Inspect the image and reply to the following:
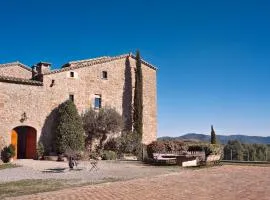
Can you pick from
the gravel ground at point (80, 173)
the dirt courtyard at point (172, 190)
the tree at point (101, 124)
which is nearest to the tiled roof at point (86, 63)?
the tree at point (101, 124)

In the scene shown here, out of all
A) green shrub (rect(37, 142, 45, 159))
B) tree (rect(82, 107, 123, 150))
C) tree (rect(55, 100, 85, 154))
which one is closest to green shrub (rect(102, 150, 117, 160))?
tree (rect(55, 100, 85, 154))

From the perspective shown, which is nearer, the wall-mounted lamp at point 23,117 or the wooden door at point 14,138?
the wall-mounted lamp at point 23,117

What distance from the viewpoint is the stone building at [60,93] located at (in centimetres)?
2467

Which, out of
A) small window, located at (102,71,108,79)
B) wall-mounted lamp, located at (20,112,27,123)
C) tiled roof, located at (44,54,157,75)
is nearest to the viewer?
wall-mounted lamp, located at (20,112,27,123)

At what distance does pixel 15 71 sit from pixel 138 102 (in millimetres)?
11673

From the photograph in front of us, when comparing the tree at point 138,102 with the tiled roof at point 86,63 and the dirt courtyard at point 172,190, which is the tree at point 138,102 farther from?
the dirt courtyard at point 172,190

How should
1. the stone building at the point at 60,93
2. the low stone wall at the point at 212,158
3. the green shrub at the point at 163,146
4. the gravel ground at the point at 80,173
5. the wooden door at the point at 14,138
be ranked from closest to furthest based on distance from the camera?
the gravel ground at the point at 80,173
the low stone wall at the point at 212,158
the stone building at the point at 60,93
the wooden door at the point at 14,138
the green shrub at the point at 163,146

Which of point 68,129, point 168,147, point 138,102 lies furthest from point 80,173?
point 138,102

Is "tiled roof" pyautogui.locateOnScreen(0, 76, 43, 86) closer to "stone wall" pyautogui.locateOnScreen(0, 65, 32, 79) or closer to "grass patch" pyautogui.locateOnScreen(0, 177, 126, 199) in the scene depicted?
"stone wall" pyautogui.locateOnScreen(0, 65, 32, 79)

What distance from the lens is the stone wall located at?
3219 cm

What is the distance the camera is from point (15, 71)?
3312 cm

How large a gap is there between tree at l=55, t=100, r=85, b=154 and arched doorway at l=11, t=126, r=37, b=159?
168cm

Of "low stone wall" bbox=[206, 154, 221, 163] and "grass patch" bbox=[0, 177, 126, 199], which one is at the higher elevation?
"low stone wall" bbox=[206, 154, 221, 163]

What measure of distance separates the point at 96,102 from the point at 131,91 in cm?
396
